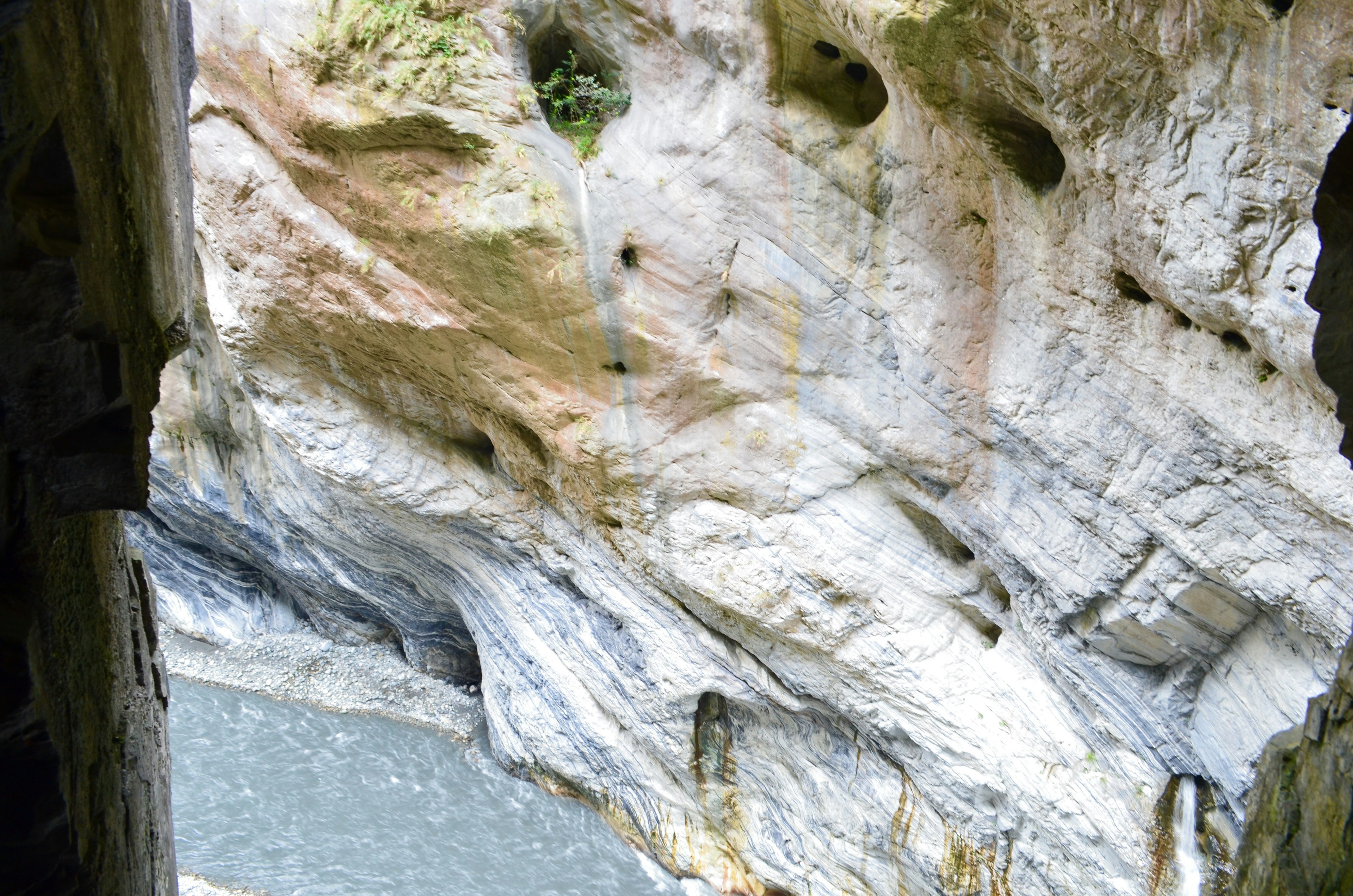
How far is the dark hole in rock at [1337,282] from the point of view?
2963mm

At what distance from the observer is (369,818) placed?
1061 centimetres

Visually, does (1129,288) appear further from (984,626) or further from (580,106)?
(580,106)

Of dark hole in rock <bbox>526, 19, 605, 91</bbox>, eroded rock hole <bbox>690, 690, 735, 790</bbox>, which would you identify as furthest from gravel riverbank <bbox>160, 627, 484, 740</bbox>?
dark hole in rock <bbox>526, 19, 605, 91</bbox>

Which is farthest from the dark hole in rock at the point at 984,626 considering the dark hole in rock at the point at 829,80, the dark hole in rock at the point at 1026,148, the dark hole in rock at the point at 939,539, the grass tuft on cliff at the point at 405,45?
the grass tuft on cliff at the point at 405,45

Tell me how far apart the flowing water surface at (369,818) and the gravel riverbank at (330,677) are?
0.93 ft

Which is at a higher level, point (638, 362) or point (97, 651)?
point (638, 362)

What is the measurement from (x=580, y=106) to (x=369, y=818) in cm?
828

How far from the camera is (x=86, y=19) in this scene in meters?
2.25

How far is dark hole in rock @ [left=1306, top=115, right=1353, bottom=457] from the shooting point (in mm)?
2963

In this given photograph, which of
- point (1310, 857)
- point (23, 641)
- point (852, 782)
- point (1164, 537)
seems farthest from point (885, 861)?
point (23, 641)

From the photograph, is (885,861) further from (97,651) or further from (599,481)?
(97,651)

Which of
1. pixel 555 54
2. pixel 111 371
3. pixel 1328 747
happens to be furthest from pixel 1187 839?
pixel 555 54

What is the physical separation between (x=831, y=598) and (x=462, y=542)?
171 inches

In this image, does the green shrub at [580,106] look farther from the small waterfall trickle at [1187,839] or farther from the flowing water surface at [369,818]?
the flowing water surface at [369,818]
